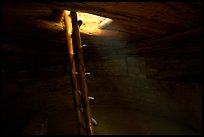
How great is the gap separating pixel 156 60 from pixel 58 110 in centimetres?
366

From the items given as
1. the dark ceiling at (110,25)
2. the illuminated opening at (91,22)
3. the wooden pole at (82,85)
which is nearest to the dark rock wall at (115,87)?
the dark ceiling at (110,25)

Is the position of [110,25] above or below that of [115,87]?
above

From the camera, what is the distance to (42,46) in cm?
410

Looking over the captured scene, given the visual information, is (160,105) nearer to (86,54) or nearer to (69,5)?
(86,54)

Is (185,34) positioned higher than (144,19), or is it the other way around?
(144,19)

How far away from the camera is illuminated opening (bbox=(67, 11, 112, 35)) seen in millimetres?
2945

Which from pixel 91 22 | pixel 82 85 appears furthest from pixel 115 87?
pixel 82 85

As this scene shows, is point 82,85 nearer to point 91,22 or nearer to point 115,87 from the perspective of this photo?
point 91,22

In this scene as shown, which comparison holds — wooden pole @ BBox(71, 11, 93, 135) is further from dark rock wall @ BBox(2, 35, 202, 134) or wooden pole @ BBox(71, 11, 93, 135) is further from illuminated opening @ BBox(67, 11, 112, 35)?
dark rock wall @ BBox(2, 35, 202, 134)

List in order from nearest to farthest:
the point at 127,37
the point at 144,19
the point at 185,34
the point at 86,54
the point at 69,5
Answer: the point at 69,5 → the point at 144,19 → the point at 185,34 → the point at 127,37 → the point at 86,54

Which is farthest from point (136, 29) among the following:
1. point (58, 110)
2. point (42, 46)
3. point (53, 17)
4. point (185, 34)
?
point (58, 110)

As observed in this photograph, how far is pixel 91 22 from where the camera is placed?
314 cm

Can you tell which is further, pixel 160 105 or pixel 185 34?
pixel 160 105

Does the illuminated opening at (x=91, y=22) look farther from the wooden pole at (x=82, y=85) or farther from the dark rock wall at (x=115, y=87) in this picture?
the dark rock wall at (x=115, y=87)
